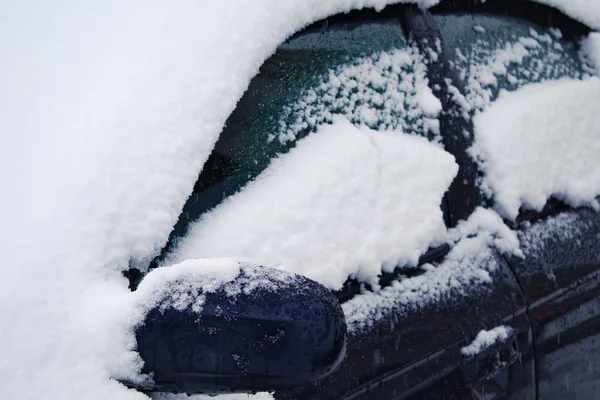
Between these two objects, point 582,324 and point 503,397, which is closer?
point 503,397

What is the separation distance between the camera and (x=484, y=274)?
67.2 inches

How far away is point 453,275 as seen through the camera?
1.66m

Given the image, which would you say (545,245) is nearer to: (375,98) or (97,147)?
(375,98)

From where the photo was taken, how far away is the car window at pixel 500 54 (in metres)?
1.95

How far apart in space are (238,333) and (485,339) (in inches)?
34.9

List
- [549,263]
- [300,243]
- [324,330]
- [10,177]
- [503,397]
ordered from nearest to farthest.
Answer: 1. [324,330]
2. [10,177]
3. [300,243]
4. [503,397]
5. [549,263]

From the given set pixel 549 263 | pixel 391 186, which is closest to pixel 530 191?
pixel 549 263

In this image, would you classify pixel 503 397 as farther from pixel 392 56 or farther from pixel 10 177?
pixel 10 177

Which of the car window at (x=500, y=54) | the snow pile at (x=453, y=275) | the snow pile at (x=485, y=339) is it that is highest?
the car window at (x=500, y=54)

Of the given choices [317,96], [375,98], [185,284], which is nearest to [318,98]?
[317,96]

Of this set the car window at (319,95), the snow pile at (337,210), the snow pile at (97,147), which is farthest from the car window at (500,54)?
the snow pile at (97,147)

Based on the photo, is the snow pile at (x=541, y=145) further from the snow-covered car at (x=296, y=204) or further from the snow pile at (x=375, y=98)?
the snow pile at (x=375, y=98)

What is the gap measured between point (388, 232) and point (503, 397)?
1.99ft

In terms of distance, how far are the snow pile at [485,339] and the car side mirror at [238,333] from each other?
672 mm
